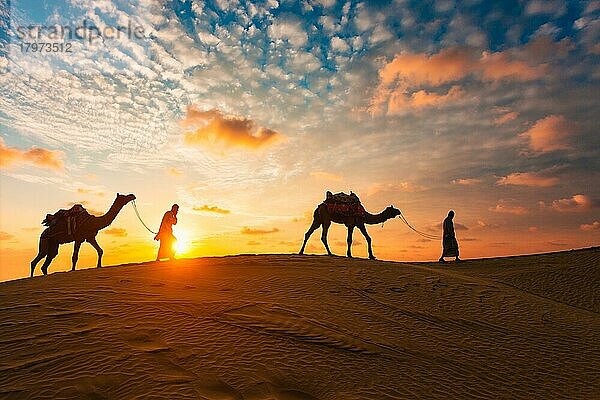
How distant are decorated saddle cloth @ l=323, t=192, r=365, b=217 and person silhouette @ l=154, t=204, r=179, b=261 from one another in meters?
5.67

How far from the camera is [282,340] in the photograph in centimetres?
535

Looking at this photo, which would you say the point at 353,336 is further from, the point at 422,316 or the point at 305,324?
the point at 422,316

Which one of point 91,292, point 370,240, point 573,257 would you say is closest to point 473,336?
point 91,292

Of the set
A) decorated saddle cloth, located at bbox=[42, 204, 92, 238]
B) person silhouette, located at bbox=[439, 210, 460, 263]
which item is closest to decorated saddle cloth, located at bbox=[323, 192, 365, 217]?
person silhouette, located at bbox=[439, 210, 460, 263]

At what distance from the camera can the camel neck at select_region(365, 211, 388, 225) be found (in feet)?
52.9

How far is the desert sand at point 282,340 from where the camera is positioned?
426cm

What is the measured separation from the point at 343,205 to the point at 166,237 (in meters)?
6.52

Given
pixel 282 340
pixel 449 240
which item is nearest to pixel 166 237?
pixel 282 340

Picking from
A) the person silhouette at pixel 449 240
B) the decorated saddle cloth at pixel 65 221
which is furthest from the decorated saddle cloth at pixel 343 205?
the decorated saddle cloth at pixel 65 221

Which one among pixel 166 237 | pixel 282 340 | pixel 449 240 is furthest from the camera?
pixel 449 240

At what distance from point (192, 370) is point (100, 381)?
0.87m

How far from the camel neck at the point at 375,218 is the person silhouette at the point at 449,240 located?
3.06m

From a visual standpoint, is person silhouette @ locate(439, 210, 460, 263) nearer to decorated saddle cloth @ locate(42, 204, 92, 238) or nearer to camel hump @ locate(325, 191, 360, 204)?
camel hump @ locate(325, 191, 360, 204)

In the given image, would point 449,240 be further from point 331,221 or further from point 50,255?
point 50,255
